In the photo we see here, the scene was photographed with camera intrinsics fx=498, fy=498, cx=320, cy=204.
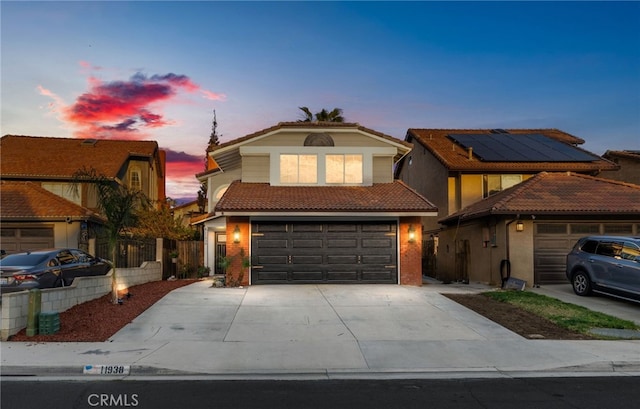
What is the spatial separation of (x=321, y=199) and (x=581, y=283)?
8828 millimetres

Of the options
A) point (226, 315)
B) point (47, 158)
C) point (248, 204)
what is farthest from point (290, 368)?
point (47, 158)

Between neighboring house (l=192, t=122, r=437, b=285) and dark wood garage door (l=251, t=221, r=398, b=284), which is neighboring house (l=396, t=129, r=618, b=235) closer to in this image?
neighboring house (l=192, t=122, r=437, b=285)

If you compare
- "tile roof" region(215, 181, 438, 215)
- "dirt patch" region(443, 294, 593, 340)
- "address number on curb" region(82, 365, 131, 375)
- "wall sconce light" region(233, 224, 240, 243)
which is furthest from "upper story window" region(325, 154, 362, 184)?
"address number on curb" region(82, 365, 131, 375)

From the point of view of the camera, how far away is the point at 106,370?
7746mm

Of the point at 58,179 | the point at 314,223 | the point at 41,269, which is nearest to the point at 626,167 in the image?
the point at 314,223

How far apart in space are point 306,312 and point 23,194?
1779cm

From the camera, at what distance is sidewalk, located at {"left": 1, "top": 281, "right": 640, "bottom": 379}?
807 centimetres

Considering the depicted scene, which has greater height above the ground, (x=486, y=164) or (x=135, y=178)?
(x=135, y=178)

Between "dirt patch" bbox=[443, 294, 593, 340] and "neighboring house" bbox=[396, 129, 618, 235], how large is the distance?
8.86 metres

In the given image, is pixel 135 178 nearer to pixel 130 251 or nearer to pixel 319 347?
pixel 130 251

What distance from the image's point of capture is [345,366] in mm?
8273

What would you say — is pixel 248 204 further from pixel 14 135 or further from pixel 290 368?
pixel 14 135

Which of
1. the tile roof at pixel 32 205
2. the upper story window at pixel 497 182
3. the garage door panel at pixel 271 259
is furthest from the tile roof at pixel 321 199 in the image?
the tile roof at pixel 32 205

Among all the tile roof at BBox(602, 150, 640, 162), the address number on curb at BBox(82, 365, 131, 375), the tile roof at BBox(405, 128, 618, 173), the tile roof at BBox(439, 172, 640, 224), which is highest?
the tile roof at BBox(602, 150, 640, 162)
